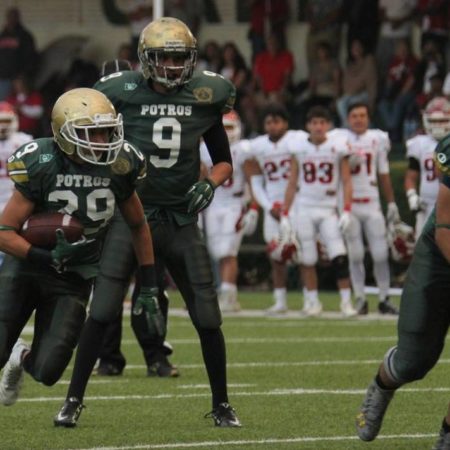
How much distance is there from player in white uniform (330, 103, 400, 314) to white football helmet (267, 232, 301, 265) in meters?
0.41

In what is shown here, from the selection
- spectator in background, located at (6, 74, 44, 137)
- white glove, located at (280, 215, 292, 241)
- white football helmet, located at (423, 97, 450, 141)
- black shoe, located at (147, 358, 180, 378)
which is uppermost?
white football helmet, located at (423, 97, 450, 141)

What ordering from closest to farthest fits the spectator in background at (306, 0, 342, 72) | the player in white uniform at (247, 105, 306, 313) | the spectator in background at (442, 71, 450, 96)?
the player in white uniform at (247, 105, 306, 313) → the spectator in background at (442, 71, 450, 96) → the spectator in background at (306, 0, 342, 72)

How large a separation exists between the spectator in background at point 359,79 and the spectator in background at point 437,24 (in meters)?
0.62

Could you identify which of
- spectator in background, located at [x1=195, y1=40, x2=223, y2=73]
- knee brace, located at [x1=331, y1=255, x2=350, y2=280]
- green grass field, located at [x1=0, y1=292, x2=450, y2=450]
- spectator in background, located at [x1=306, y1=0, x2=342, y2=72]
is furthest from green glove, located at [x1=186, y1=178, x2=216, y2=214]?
spectator in background, located at [x1=195, y1=40, x2=223, y2=73]

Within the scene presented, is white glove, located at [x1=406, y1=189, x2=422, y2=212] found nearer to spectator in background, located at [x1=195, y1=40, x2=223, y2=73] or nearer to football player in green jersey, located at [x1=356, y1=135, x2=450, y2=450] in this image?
spectator in background, located at [x1=195, y1=40, x2=223, y2=73]

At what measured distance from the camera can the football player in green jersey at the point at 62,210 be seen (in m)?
6.05

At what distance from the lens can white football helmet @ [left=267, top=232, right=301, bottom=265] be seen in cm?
1259

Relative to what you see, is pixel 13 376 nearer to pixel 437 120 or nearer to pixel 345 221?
pixel 345 221

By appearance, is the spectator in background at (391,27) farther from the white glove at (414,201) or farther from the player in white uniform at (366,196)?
the white glove at (414,201)

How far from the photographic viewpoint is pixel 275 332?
11203mm

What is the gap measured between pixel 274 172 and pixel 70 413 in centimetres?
682

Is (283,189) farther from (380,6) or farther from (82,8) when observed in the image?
(82,8)

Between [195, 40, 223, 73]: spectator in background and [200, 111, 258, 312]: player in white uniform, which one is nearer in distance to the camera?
[200, 111, 258, 312]: player in white uniform

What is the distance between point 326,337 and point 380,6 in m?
7.21
